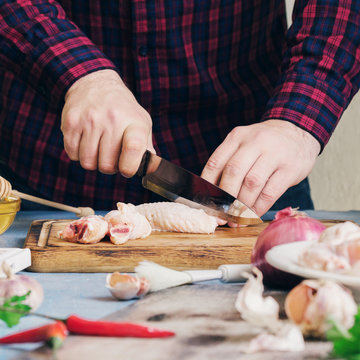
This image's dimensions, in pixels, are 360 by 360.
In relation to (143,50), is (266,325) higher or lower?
lower

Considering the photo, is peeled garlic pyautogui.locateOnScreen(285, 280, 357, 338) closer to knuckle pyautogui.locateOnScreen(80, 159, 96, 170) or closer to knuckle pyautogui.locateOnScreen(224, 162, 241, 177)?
knuckle pyautogui.locateOnScreen(224, 162, 241, 177)

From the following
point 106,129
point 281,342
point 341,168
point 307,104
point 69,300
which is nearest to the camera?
point 281,342

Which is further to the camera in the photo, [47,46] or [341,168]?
[341,168]

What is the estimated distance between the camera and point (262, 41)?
1753 mm

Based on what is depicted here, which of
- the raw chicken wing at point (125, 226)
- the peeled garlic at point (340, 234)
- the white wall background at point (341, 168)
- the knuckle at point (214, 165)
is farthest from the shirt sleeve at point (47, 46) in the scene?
the white wall background at point (341, 168)

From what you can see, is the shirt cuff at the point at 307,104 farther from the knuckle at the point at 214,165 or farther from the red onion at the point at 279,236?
the red onion at the point at 279,236

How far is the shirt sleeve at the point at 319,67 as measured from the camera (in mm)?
1433

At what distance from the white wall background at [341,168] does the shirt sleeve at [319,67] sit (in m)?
1.36

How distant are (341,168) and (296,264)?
7.64 ft

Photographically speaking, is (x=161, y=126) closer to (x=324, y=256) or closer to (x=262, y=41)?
(x=262, y=41)

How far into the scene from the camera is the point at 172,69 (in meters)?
1.67

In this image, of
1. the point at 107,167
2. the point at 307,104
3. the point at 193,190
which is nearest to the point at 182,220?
the point at 193,190

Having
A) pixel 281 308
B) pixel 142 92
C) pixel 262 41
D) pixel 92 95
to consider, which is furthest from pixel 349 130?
pixel 281 308

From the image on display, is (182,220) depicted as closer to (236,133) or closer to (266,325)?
(236,133)
